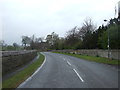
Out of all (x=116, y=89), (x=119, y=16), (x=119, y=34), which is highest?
(x=119, y=16)

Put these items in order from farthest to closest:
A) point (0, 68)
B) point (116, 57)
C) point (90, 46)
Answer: point (90, 46) → point (116, 57) → point (0, 68)

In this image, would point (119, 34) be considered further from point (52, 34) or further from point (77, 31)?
point (52, 34)

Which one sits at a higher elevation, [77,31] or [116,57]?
[77,31]

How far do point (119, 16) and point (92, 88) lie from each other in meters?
24.1

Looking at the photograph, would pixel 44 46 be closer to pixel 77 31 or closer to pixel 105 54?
pixel 77 31

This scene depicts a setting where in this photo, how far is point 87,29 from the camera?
294ft

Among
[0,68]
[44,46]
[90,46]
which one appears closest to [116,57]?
[0,68]

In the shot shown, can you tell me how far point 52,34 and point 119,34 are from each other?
12191 cm

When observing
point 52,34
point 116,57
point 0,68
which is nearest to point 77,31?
point 52,34

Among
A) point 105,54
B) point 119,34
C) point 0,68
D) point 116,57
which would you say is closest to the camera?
point 0,68

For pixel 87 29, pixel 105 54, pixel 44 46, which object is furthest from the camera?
pixel 44 46

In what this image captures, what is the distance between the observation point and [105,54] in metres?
40.3

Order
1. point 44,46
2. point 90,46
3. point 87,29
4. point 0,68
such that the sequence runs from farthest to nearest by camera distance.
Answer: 1. point 44,46
2. point 87,29
3. point 90,46
4. point 0,68

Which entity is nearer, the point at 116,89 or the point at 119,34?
the point at 116,89
